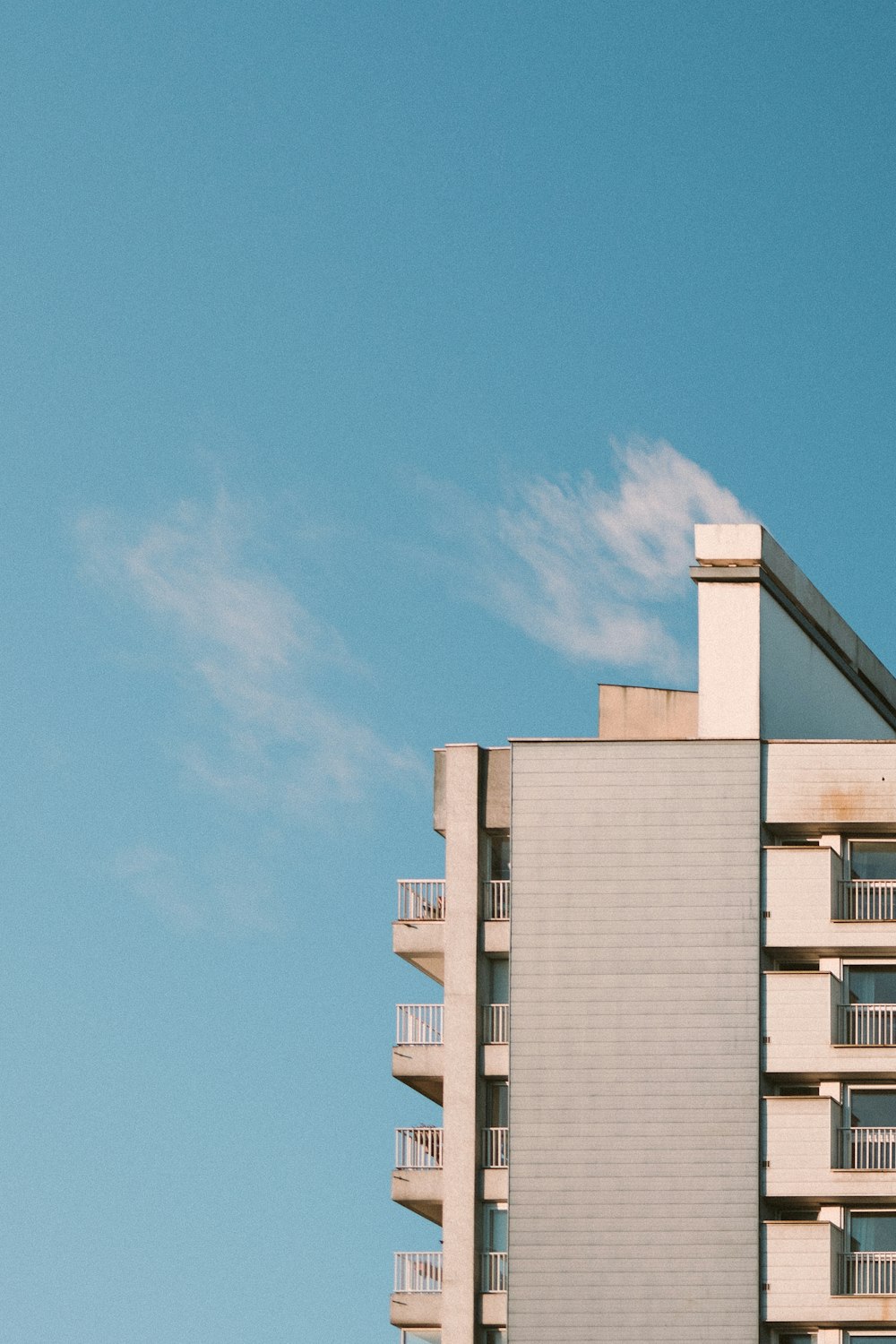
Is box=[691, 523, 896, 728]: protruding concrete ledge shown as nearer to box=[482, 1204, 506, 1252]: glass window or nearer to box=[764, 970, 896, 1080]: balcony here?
box=[764, 970, 896, 1080]: balcony

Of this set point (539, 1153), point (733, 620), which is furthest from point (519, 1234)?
point (733, 620)

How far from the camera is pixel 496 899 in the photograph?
58.2m

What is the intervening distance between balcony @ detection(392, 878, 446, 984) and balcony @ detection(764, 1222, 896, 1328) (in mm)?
8768

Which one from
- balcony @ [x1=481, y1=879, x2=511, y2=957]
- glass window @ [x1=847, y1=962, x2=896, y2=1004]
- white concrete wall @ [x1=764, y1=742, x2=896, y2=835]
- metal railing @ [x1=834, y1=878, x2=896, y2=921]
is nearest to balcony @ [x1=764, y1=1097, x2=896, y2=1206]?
glass window @ [x1=847, y1=962, x2=896, y2=1004]

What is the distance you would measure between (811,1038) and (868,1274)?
14.9 feet

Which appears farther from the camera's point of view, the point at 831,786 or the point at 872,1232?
the point at 831,786

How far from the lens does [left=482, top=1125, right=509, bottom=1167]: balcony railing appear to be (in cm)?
5662

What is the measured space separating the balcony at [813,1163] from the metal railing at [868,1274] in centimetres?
103

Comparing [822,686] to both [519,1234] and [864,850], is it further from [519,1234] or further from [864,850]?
[519,1234]

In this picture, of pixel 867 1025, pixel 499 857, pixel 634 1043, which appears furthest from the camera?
pixel 499 857

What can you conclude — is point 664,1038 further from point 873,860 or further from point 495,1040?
point 873,860

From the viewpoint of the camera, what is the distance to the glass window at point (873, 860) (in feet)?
190

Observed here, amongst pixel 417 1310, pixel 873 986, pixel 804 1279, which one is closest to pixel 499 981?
pixel 417 1310

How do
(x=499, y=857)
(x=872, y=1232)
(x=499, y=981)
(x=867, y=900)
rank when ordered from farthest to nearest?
(x=499, y=857)
(x=499, y=981)
(x=867, y=900)
(x=872, y=1232)
